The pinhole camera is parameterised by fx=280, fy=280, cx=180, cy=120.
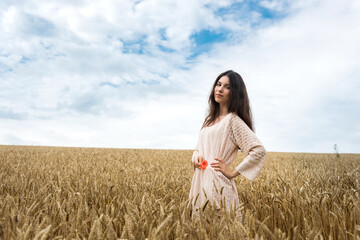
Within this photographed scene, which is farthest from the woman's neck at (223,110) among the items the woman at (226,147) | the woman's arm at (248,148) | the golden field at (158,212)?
the golden field at (158,212)

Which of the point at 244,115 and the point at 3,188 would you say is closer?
the point at 244,115

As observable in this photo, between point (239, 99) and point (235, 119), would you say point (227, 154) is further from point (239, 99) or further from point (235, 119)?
point (239, 99)

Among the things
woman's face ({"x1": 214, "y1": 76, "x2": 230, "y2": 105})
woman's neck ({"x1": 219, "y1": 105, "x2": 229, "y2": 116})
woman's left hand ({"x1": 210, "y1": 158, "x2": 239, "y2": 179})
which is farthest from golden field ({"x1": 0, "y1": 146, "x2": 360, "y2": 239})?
woman's face ({"x1": 214, "y1": 76, "x2": 230, "y2": 105})

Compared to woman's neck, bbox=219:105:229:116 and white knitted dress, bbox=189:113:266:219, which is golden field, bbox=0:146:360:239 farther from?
woman's neck, bbox=219:105:229:116

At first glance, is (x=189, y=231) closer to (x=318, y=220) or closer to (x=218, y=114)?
(x=318, y=220)

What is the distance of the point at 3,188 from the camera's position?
11.7 ft

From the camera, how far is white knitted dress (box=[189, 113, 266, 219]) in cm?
238

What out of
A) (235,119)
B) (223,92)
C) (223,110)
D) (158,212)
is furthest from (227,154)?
(158,212)

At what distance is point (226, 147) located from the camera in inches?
99.7

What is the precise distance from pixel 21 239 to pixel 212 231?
0.93 m

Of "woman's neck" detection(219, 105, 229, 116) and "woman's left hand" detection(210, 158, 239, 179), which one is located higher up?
"woman's neck" detection(219, 105, 229, 116)

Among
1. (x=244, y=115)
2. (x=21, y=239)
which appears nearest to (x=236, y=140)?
(x=244, y=115)

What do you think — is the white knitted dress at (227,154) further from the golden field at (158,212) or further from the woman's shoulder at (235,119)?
the golden field at (158,212)

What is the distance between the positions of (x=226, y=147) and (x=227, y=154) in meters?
0.07
